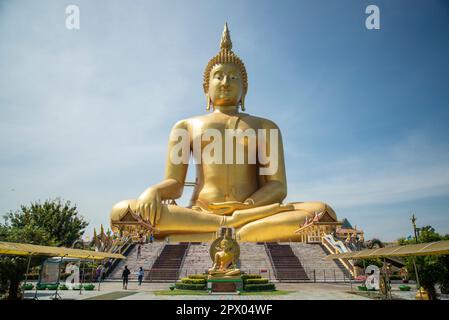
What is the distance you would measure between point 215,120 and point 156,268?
31.4 ft

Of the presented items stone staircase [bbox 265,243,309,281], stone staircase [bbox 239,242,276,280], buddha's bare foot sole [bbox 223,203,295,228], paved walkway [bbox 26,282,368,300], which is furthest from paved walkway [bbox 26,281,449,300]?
buddha's bare foot sole [bbox 223,203,295,228]

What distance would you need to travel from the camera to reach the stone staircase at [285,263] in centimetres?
1391

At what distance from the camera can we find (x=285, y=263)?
14961mm

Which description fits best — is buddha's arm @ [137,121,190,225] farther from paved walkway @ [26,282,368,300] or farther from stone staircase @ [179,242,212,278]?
paved walkway @ [26,282,368,300]

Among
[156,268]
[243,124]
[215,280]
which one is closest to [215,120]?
[243,124]

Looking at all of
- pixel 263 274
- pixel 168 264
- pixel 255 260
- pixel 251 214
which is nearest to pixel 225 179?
pixel 251 214

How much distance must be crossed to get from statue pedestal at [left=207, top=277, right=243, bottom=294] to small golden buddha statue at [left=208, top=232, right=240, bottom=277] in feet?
1.29

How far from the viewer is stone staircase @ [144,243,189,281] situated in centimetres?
1405

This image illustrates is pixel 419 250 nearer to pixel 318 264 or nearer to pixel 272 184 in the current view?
pixel 318 264

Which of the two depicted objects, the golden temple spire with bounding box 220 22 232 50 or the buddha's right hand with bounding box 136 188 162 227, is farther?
the golden temple spire with bounding box 220 22 232 50

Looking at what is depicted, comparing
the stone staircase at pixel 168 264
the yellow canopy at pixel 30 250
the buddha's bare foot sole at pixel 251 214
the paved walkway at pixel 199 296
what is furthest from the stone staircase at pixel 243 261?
the yellow canopy at pixel 30 250

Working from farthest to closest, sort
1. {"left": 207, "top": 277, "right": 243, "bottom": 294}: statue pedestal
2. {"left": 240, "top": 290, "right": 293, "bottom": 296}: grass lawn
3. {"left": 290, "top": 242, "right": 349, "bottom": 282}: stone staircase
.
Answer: {"left": 290, "top": 242, "right": 349, "bottom": 282}: stone staircase
{"left": 207, "top": 277, "right": 243, "bottom": 294}: statue pedestal
{"left": 240, "top": 290, "right": 293, "bottom": 296}: grass lawn

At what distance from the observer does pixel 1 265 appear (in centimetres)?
808
